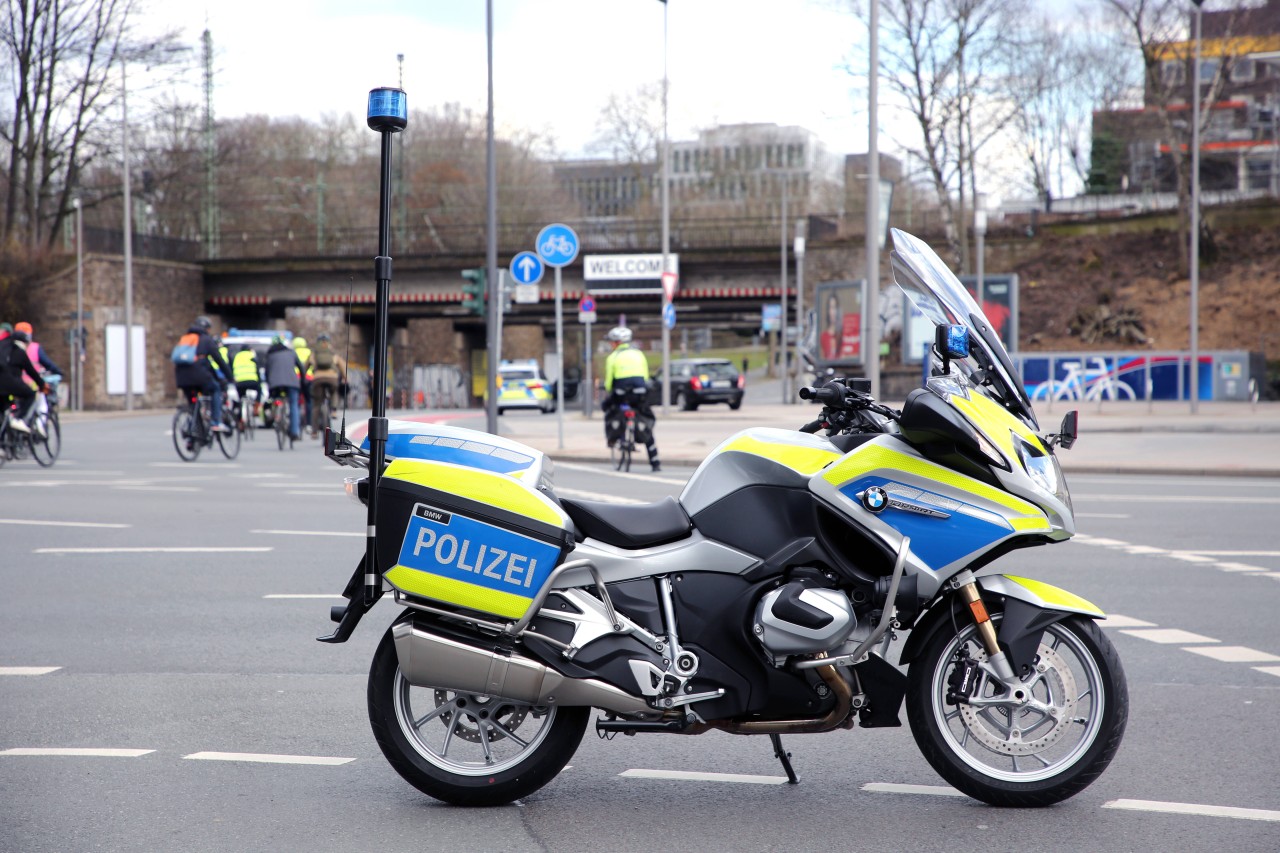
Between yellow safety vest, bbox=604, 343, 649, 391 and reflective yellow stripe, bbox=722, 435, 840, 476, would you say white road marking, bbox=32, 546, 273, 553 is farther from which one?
yellow safety vest, bbox=604, 343, 649, 391

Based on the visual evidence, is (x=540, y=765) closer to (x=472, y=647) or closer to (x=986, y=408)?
(x=472, y=647)

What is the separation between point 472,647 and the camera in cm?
416

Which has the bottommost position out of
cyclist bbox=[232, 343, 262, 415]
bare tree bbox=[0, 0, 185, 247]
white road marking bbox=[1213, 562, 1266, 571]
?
white road marking bbox=[1213, 562, 1266, 571]

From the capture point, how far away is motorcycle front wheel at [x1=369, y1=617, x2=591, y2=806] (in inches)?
169

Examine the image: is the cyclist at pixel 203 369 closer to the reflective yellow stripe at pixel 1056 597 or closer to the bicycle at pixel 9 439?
the bicycle at pixel 9 439

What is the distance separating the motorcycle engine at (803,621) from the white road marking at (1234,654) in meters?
3.24

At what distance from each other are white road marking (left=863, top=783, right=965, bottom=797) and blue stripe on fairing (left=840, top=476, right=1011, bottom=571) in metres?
0.86

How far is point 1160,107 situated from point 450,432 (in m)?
45.2

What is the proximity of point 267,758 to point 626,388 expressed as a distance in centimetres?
1257

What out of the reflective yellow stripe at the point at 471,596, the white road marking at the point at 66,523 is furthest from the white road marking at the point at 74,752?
the white road marking at the point at 66,523

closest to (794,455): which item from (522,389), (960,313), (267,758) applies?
(960,313)

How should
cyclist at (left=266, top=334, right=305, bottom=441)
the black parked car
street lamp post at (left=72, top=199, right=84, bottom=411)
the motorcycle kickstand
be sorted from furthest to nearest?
street lamp post at (left=72, top=199, right=84, bottom=411), the black parked car, cyclist at (left=266, top=334, right=305, bottom=441), the motorcycle kickstand

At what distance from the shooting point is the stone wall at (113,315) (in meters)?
47.3

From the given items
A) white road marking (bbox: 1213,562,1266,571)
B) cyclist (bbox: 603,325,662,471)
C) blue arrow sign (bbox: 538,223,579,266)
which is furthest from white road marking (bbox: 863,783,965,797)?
blue arrow sign (bbox: 538,223,579,266)
